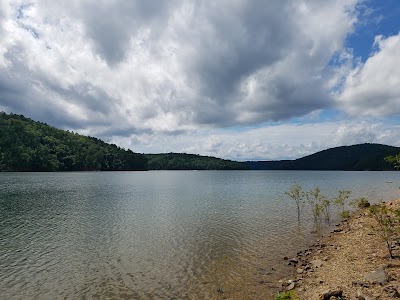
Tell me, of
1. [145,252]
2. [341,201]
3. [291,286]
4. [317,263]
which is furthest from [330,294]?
[341,201]

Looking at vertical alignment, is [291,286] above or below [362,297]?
below

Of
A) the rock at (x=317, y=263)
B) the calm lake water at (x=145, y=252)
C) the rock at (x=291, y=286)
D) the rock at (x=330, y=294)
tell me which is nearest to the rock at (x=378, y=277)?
the rock at (x=330, y=294)

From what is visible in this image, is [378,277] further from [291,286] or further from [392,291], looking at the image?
[291,286]

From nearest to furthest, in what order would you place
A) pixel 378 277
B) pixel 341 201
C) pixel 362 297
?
1. pixel 362 297
2. pixel 378 277
3. pixel 341 201

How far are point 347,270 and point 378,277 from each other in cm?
387

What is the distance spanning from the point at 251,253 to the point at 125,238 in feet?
50.0

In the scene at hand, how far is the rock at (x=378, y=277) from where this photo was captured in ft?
58.1

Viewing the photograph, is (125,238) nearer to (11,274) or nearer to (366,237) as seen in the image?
(11,274)

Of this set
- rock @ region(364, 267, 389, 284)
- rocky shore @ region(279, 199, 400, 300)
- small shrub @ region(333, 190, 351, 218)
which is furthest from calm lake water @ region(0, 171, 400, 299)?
rock @ region(364, 267, 389, 284)

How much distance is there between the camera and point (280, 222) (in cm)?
4538

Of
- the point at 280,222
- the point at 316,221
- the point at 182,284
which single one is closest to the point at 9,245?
the point at 182,284

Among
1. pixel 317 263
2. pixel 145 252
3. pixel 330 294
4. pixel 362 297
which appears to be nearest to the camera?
pixel 362 297

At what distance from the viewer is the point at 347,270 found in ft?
71.7

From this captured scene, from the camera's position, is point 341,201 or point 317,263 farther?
point 341,201
